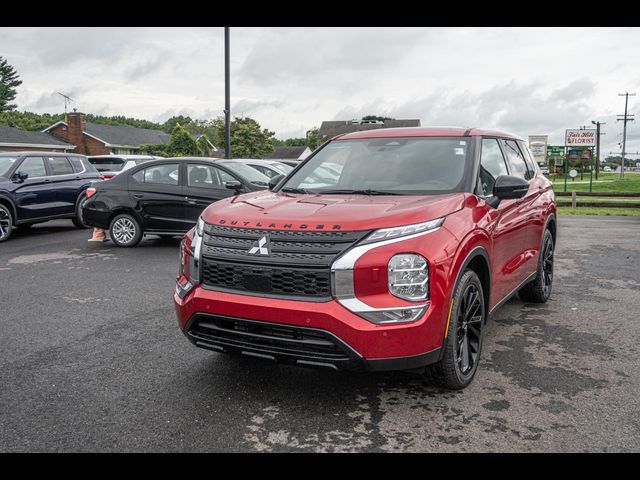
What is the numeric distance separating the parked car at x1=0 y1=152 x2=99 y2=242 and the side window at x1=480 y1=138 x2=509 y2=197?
9663 millimetres

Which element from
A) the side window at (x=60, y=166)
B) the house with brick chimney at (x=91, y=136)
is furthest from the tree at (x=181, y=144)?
the side window at (x=60, y=166)

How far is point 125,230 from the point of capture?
10.3 m

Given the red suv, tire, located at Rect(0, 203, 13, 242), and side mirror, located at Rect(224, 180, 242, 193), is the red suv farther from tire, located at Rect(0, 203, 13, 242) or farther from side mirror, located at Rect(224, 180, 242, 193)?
tire, located at Rect(0, 203, 13, 242)

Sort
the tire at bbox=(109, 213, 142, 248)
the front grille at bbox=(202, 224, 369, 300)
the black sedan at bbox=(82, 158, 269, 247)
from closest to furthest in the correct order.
Result: the front grille at bbox=(202, 224, 369, 300) → the black sedan at bbox=(82, 158, 269, 247) → the tire at bbox=(109, 213, 142, 248)

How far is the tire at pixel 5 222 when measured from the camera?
11.2m

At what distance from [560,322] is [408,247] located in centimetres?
304

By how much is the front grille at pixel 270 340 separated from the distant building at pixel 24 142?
44251mm

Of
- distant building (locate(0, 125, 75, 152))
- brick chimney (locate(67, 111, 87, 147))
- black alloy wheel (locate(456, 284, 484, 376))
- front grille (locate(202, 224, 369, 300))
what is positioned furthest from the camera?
brick chimney (locate(67, 111, 87, 147))

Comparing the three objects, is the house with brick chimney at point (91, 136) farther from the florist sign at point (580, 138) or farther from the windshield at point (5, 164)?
the windshield at point (5, 164)

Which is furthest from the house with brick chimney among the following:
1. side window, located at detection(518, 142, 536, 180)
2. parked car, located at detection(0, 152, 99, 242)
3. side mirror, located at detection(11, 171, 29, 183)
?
side window, located at detection(518, 142, 536, 180)

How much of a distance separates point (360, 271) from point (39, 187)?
10521mm

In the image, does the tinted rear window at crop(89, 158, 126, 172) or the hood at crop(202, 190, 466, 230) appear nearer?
the hood at crop(202, 190, 466, 230)

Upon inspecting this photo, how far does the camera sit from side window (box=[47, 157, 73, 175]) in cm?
1226

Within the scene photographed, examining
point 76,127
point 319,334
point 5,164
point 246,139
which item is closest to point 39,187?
point 5,164
